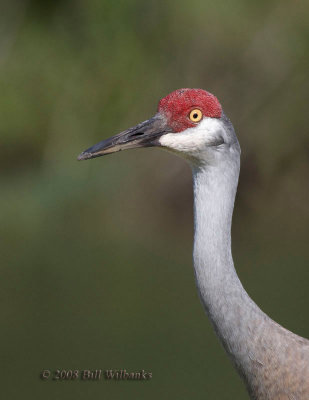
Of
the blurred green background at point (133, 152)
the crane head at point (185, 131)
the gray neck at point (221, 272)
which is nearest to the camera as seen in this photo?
the gray neck at point (221, 272)

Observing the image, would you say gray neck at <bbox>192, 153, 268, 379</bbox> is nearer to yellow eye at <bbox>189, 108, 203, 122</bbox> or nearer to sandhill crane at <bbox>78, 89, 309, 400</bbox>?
sandhill crane at <bbox>78, 89, 309, 400</bbox>

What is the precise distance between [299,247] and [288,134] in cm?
201

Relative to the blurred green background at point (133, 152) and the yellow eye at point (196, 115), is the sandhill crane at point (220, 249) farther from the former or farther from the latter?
the blurred green background at point (133, 152)

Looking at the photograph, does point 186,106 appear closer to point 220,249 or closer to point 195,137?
point 195,137

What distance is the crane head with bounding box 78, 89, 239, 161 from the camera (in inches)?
142

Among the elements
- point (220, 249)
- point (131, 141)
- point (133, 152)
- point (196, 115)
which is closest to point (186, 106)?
point (196, 115)

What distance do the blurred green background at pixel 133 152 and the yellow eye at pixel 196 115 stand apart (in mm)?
3850

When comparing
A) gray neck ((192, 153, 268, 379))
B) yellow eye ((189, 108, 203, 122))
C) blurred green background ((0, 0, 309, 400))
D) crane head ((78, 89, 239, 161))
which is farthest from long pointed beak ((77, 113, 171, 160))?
blurred green background ((0, 0, 309, 400))

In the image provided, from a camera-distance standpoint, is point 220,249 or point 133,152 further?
point 133,152

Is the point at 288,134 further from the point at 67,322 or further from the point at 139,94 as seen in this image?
the point at 67,322

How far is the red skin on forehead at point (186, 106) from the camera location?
3648 mm

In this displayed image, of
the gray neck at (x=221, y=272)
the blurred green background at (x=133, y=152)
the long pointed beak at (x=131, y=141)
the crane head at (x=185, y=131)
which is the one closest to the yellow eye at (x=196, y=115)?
the crane head at (x=185, y=131)

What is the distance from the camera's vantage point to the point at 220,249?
Answer: 3518mm

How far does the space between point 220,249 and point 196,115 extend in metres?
0.61
